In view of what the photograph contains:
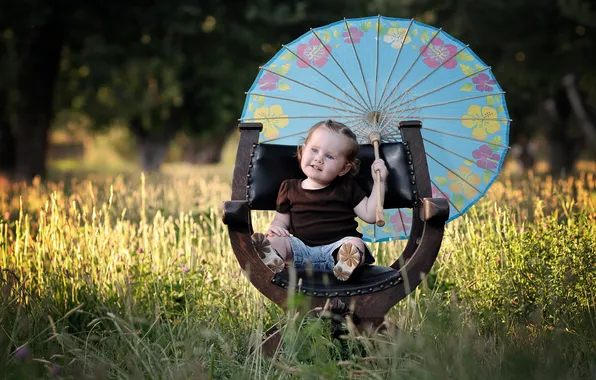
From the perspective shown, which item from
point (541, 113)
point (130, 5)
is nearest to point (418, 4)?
point (130, 5)

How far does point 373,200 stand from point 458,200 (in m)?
1.02

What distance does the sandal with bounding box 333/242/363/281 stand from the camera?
398 centimetres

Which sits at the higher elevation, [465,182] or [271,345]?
[465,182]

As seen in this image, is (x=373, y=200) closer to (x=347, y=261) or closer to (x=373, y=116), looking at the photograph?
(x=347, y=261)

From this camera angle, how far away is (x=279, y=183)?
4473 millimetres

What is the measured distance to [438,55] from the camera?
5242 millimetres

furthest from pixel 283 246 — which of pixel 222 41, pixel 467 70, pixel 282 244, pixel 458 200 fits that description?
pixel 222 41

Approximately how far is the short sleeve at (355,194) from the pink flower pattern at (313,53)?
1.16 meters

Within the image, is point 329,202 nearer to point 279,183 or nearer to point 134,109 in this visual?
point 279,183

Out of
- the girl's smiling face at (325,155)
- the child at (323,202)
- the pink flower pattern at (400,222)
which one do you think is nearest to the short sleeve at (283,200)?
the child at (323,202)

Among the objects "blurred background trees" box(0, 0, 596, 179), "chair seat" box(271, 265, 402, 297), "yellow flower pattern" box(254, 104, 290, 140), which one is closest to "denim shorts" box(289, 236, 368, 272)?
"chair seat" box(271, 265, 402, 297)

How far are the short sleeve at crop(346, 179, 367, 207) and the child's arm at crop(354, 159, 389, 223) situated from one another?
0.02 metres

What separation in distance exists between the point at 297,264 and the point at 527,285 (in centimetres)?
143

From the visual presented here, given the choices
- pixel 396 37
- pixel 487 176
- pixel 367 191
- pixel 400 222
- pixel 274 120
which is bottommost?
pixel 400 222
